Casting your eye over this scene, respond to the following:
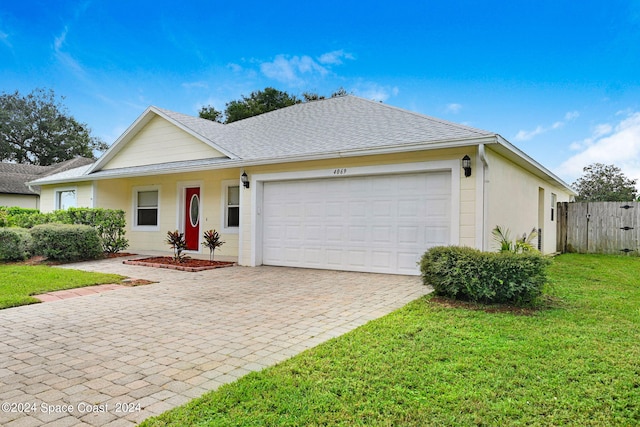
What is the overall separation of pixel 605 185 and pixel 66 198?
3147 centimetres

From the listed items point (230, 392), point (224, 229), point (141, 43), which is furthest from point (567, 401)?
point (141, 43)

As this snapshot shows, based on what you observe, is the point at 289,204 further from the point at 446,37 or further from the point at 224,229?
the point at 446,37

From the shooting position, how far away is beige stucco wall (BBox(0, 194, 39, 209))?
25.5 metres

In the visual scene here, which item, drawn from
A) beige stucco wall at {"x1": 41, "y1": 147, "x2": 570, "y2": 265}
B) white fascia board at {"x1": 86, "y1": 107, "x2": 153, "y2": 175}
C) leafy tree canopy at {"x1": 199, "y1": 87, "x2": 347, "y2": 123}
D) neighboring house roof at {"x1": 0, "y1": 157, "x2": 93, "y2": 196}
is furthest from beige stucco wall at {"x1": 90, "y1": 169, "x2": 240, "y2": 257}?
leafy tree canopy at {"x1": 199, "y1": 87, "x2": 347, "y2": 123}

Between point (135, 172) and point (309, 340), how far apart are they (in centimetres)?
1078

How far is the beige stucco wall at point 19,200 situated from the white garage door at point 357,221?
23.6m

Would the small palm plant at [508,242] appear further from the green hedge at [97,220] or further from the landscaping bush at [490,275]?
the green hedge at [97,220]

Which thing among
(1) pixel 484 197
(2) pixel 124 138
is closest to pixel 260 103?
Answer: (2) pixel 124 138

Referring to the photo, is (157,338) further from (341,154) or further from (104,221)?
(104,221)

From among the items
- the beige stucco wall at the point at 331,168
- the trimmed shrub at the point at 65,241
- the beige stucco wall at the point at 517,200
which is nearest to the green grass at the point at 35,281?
the trimmed shrub at the point at 65,241

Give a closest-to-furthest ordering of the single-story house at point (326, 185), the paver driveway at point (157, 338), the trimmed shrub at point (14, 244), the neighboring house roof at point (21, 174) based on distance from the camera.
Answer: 1. the paver driveway at point (157, 338)
2. the single-story house at point (326, 185)
3. the trimmed shrub at point (14, 244)
4. the neighboring house roof at point (21, 174)

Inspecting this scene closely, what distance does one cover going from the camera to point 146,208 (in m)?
14.6

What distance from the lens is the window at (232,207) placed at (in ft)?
41.1

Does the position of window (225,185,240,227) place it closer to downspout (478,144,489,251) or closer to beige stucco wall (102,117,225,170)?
beige stucco wall (102,117,225,170)
